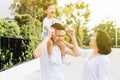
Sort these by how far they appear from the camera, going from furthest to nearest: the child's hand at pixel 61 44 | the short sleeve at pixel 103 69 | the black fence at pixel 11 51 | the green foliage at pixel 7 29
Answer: the green foliage at pixel 7 29 < the black fence at pixel 11 51 < the child's hand at pixel 61 44 < the short sleeve at pixel 103 69

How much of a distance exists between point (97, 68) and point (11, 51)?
28.5 ft

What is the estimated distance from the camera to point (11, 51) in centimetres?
1272

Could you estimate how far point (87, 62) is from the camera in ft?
14.3

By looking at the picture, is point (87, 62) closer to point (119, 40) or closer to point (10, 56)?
point (10, 56)

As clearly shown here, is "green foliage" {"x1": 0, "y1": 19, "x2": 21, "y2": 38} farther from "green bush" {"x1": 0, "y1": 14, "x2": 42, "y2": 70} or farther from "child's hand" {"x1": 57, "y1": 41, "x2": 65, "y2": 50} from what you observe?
"child's hand" {"x1": 57, "y1": 41, "x2": 65, "y2": 50}

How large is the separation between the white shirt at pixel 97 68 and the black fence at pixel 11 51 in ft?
23.2

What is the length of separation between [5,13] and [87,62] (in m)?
27.7

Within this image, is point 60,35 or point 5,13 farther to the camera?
point 5,13

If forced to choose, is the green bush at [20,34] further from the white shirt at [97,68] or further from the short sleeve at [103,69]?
the short sleeve at [103,69]

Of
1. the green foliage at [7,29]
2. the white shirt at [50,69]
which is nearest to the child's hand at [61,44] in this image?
the white shirt at [50,69]

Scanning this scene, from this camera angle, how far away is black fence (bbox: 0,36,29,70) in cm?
1136

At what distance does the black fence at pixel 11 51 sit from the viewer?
11359 mm

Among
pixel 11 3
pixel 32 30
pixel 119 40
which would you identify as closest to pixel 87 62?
pixel 32 30

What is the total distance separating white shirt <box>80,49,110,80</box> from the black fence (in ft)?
23.2
